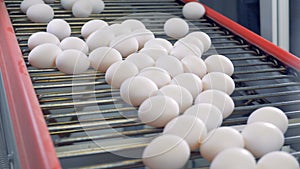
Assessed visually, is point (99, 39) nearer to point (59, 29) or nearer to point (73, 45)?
point (73, 45)

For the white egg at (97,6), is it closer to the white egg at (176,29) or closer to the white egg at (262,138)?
the white egg at (176,29)

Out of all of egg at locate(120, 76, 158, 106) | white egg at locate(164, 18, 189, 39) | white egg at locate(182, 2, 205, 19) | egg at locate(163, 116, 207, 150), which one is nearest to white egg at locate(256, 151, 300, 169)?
egg at locate(163, 116, 207, 150)

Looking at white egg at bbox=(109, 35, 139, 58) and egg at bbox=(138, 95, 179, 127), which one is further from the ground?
white egg at bbox=(109, 35, 139, 58)

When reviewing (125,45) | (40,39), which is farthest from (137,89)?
(40,39)

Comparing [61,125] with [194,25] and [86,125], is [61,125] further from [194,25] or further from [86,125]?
[194,25]

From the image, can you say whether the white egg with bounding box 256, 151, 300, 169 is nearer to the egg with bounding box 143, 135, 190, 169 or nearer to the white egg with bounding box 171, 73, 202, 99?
the egg with bounding box 143, 135, 190, 169

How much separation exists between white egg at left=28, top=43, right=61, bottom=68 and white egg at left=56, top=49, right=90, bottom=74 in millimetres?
26

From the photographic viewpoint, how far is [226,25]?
1617 mm

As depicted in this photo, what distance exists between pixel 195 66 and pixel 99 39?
0.33m

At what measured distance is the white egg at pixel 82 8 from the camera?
161 cm

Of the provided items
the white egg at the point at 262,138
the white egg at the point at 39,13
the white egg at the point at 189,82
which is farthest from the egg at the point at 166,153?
the white egg at the point at 39,13

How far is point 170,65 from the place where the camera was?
1.13 meters

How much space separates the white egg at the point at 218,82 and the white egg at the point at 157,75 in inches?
4.3

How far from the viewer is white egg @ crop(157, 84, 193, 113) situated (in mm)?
999
